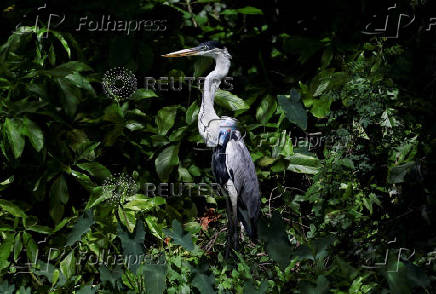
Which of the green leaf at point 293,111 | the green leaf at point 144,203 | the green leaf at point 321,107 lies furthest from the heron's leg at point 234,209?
the green leaf at point 321,107

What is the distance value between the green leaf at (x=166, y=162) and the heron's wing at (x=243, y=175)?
45cm

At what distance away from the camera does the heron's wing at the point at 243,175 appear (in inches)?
81.5

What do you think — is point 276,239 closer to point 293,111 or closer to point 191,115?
point 293,111

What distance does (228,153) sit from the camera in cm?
207

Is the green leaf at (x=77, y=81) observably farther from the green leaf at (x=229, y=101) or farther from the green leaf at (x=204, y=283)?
the green leaf at (x=204, y=283)

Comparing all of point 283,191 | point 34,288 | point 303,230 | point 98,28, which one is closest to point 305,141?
point 283,191

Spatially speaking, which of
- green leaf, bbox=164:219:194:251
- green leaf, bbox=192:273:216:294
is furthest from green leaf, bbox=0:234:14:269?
green leaf, bbox=192:273:216:294

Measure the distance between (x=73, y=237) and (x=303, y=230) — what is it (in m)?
1.07

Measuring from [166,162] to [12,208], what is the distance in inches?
28.6

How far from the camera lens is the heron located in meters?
2.04

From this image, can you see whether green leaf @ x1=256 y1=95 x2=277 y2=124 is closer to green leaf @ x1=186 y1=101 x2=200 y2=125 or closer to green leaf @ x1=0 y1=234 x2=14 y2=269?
green leaf @ x1=186 y1=101 x2=200 y2=125

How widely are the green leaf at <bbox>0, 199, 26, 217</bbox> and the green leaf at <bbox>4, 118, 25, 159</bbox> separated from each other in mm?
340

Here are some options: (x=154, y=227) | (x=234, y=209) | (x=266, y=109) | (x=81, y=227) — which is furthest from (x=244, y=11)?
(x=81, y=227)

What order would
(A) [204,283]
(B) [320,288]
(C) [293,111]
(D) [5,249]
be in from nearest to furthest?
(B) [320,288] → (A) [204,283] → (C) [293,111] → (D) [5,249]
